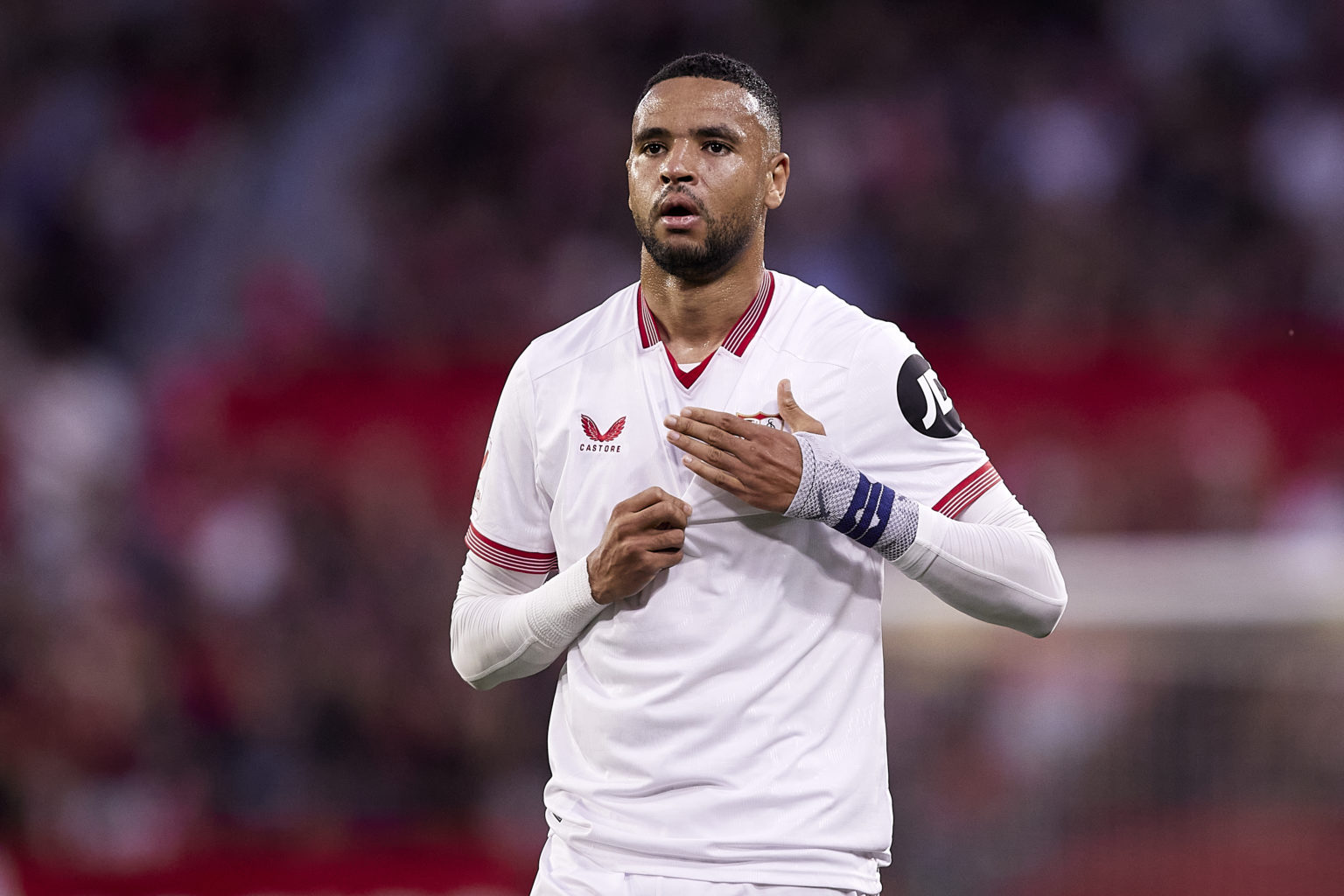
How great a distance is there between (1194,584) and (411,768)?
3.59 metres

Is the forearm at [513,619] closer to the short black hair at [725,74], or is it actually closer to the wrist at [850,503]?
the wrist at [850,503]

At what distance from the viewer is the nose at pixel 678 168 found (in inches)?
132

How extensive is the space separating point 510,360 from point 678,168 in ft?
17.4

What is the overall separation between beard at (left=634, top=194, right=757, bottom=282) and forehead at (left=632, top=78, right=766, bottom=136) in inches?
7.1

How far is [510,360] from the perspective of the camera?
28.2ft

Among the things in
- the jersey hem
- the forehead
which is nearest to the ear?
the forehead

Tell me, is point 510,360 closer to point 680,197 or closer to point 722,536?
point 680,197

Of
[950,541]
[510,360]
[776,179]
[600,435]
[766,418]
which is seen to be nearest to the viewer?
[950,541]

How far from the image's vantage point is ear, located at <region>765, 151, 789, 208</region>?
3.56 meters

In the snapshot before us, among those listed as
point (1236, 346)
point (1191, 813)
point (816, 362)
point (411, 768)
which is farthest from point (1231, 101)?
point (816, 362)

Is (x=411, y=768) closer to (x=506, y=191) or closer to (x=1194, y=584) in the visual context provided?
(x=1194, y=584)

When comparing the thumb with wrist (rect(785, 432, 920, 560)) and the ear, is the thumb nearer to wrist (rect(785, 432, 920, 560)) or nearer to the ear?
wrist (rect(785, 432, 920, 560))

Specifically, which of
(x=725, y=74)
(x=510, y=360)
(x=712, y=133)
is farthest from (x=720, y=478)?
(x=510, y=360)

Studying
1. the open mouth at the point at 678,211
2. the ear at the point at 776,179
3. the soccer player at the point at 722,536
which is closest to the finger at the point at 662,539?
the soccer player at the point at 722,536
